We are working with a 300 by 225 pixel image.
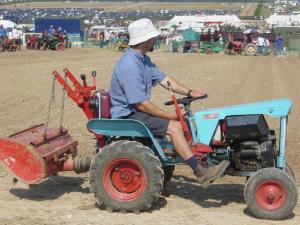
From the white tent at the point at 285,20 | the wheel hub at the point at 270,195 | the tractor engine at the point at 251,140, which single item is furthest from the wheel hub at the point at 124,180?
the white tent at the point at 285,20

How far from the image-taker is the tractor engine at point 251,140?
20.4 ft

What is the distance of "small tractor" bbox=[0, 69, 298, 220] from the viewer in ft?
20.0

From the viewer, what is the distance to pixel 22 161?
21.4 ft

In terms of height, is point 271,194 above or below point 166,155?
below

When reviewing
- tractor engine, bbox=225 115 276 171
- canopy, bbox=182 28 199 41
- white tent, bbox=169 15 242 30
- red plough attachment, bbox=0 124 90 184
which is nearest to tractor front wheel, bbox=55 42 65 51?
canopy, bbox=182 28 199 41

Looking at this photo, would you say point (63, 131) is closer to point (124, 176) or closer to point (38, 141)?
A: point (38, 141)

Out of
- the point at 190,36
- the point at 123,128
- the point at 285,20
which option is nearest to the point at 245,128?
the point at 123,128

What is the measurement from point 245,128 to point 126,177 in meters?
1.22

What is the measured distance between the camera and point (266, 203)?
614cm

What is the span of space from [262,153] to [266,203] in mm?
471

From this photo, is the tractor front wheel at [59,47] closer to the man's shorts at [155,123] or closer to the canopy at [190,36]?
the canopy at [190,36]

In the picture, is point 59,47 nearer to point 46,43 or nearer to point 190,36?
point 46,43

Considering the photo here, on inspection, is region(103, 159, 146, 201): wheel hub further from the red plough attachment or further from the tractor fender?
the red plough attachment

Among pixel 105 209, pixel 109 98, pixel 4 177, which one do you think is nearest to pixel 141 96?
pixel 109 98
